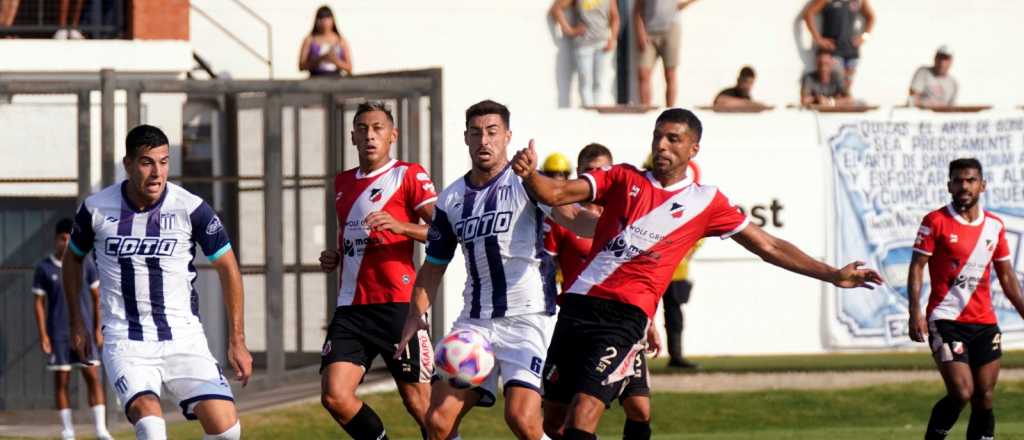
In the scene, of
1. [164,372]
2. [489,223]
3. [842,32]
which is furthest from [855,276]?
[842,32]

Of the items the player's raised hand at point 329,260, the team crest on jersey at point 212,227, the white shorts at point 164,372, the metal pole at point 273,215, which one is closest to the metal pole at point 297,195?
the metal pole at point 273,215

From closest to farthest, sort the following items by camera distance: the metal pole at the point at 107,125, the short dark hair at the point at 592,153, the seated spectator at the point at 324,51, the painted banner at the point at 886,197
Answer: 1. the short dark hair at the point at 592,153
2. the metal pole at the point at 107,125
3. the seated spectator at the point at 324,51
4. the painted banner at the point at 886,197

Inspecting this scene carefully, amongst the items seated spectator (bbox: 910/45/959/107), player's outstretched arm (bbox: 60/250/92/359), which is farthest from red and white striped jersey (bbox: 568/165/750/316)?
seated spectator (bbox: 910/45/959/107)

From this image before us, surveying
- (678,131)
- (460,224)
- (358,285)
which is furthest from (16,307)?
(678,131)

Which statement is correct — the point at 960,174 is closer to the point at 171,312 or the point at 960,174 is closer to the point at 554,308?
the point at 554,308

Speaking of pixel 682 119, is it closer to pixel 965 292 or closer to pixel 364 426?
pixel 364 426

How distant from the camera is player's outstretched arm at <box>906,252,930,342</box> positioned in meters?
12.6

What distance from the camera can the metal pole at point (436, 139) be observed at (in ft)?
57.6

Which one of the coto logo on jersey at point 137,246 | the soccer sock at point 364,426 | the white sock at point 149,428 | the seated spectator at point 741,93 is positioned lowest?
the soccer sock at point 364,426

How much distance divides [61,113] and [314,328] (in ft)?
10.9

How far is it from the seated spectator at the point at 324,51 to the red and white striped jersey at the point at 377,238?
28.7 feet

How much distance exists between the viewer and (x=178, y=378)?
32.1 feet

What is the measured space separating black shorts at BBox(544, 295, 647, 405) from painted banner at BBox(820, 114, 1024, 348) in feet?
38.0

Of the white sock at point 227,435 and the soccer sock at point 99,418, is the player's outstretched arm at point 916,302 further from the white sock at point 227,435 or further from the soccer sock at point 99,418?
the soccer sock at point 99,418
